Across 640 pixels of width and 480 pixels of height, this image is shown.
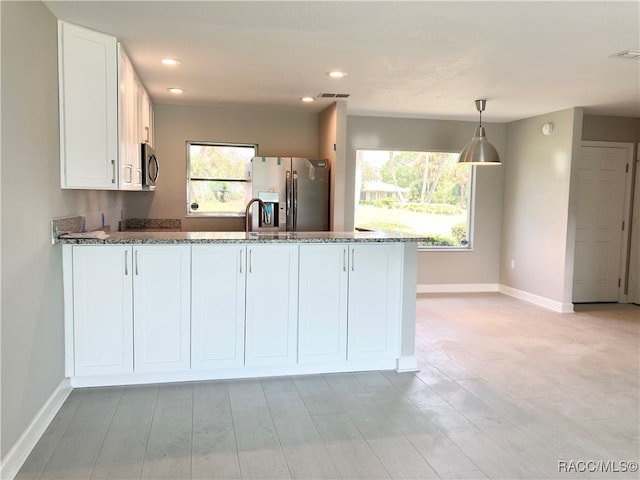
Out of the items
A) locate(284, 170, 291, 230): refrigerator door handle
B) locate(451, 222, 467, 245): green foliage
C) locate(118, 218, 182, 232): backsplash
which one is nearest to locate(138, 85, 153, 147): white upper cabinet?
locate(118, 218, 182, 232): backsplash

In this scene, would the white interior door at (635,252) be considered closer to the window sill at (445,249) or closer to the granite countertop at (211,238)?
the window sill at (445,249)

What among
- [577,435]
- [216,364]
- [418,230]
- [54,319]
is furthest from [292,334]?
[418,230]

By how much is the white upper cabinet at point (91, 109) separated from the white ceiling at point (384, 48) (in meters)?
0.14

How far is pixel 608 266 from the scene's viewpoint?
20.7 ft

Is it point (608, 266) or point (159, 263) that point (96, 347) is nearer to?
point (159, 263)

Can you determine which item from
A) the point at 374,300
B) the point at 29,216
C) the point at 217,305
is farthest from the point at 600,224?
the point at 29,216

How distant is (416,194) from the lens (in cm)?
671

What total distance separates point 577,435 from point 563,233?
11.5 feet

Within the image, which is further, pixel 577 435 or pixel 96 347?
pixel 96 347

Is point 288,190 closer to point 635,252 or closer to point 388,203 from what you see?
point 388,203

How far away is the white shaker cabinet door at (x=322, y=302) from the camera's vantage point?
3391mm

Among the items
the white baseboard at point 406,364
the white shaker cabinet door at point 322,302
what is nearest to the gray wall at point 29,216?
the white shaker cabinet door at point 322,302

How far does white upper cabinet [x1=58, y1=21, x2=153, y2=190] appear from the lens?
2.95 m

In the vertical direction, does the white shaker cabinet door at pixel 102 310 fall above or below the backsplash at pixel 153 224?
below
